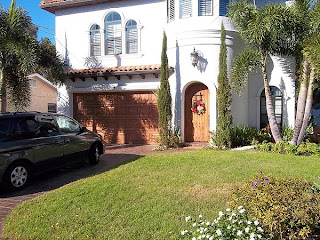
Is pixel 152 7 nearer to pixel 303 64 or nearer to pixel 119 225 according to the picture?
pixel 303 64

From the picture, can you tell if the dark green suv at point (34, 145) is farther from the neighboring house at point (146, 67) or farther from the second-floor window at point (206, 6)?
the second-floor window at point (206, 6)

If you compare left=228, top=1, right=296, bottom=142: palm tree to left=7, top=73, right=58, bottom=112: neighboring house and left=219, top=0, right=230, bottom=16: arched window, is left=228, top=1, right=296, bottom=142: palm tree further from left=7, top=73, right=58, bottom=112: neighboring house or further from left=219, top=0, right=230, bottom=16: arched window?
left=7, top=73, right=58, bottom=112: neighboring house

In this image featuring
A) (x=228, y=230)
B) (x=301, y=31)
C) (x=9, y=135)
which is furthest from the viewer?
(x=301, y=31)

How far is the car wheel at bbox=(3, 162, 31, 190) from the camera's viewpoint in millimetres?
5711

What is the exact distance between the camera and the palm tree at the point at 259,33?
871 cm

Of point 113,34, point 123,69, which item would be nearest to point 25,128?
point 123,69

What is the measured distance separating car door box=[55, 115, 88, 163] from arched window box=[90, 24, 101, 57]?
6393 millimetres

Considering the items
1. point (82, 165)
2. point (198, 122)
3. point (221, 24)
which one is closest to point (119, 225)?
point (82, 165)

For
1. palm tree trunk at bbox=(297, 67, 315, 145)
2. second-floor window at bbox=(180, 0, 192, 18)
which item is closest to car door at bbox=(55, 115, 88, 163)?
second-floor window at bbox=(180, 0, 192, 18)

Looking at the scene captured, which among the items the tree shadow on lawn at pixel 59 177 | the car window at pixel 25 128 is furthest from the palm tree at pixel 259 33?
the car window at pixel 25 128

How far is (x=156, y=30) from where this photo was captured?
12.4m

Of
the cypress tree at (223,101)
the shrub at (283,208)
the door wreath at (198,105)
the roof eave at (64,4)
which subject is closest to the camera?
the shrub at (283,208)

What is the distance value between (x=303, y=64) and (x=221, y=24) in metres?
3.30

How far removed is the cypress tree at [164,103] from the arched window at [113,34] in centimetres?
295
